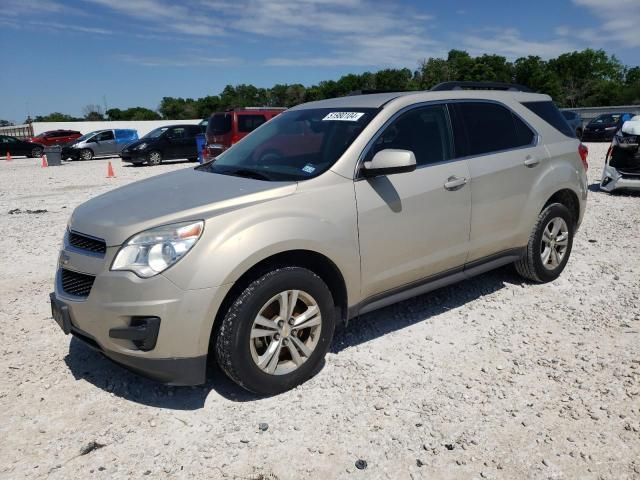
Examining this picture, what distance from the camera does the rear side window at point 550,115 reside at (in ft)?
15.9

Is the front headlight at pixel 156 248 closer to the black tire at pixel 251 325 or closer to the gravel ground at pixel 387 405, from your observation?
the black tire at pixel 251 325

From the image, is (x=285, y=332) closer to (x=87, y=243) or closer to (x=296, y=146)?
(x=87, y=243)

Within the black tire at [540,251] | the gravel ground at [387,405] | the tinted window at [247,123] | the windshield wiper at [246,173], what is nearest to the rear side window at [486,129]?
the black tire at [540,251]

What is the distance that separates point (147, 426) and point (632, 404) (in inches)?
111

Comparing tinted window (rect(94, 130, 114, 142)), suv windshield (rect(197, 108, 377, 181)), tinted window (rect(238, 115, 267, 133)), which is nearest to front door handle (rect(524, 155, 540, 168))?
suv windshield (rect(197, 108, 377, 181))

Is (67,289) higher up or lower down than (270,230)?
lower down

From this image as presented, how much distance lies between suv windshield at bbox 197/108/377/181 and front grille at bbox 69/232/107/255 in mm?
1092

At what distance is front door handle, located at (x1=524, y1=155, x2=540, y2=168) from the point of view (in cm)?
449

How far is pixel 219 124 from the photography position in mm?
14922

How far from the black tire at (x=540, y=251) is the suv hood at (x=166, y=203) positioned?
102 inches

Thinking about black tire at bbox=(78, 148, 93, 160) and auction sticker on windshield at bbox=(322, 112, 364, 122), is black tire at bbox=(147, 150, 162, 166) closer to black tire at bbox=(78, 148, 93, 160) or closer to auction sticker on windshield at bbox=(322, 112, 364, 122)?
black tire at bbox=(78, 148, 93, 160)

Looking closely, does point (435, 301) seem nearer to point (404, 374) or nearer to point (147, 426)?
point (404, 374)

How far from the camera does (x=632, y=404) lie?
3031 mm

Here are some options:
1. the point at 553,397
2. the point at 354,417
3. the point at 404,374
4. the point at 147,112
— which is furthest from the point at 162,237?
the point at 147,112
